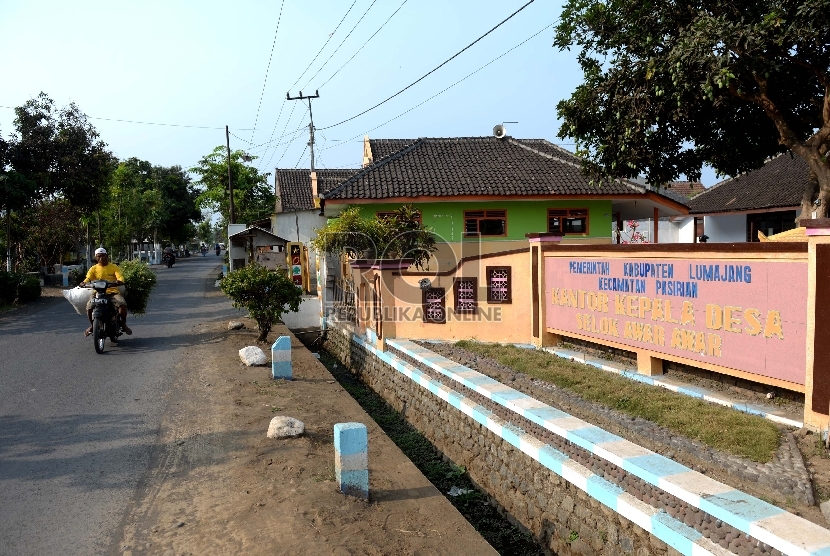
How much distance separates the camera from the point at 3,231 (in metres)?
25.6

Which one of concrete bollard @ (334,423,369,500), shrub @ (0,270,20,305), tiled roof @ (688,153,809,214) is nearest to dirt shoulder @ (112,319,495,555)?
concrete bollard @ (334,423,369,500)

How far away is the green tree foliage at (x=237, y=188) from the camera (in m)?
→ 39.8

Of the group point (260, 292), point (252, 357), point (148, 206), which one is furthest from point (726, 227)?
point (148, 206)

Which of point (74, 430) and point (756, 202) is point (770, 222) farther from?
point (74, 430)

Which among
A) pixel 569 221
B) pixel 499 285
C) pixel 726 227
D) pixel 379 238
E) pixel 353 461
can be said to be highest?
pixel 569 221

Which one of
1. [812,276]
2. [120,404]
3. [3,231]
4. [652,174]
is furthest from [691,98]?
[3,231]

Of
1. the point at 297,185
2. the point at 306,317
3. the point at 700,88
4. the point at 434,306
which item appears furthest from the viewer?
the point at 297,185

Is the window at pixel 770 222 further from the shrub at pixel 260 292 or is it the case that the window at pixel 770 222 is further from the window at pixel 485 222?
the shrub at pixel 260 292

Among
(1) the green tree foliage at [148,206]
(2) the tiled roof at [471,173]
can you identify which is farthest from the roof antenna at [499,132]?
(1) the green tree foliage at [148,206]

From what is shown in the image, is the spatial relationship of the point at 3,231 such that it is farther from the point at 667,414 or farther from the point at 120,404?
the point at 667,414

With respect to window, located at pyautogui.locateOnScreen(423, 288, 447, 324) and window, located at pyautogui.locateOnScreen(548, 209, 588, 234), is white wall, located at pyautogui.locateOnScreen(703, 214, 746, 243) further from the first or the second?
window, located at pyautogui.locateOnScreen(423, 288, 447, 324)

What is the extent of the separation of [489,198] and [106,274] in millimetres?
11297

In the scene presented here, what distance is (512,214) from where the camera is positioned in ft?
65.5

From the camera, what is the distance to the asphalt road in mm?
4453
